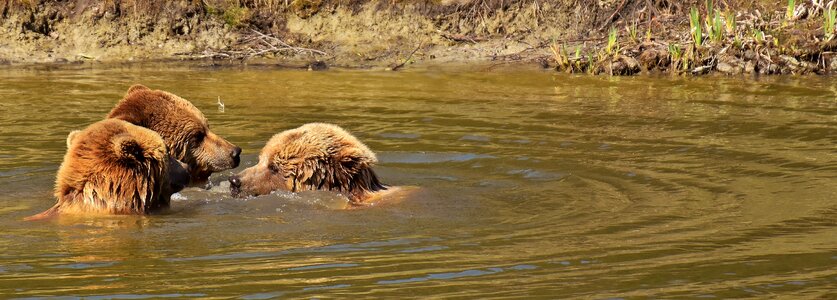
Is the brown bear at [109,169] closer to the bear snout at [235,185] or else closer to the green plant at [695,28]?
the bear snout at [235,185]

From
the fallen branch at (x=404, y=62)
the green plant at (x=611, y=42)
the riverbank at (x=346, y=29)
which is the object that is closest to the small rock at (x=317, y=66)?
the riverbank at (x=346, y=29)

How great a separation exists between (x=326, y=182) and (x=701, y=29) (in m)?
9.54

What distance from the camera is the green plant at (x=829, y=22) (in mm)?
16344

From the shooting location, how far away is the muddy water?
654 centimetres

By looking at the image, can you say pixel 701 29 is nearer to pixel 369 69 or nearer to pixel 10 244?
pixel 369 69

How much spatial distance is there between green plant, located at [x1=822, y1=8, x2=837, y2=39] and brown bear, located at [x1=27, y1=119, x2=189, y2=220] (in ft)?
35.3

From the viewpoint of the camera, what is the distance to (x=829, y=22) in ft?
54.1

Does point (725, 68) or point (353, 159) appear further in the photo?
point (725, 68)

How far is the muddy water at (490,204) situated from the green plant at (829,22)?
923mm

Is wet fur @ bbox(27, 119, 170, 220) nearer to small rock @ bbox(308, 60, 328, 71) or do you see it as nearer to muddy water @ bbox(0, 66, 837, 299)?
muddy water @ bbox(0, 66, 837, 299)

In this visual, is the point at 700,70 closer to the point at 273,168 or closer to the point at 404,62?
the point at 404,62

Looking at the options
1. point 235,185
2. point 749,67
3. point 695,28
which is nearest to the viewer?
point 235,185

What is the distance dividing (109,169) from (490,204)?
277 cm

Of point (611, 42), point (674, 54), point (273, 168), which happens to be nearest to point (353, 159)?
point (273, 168)
